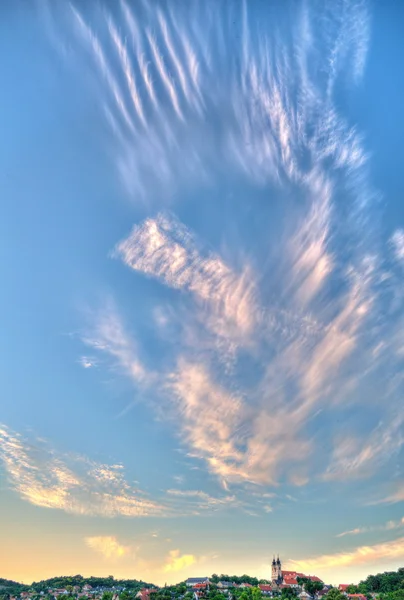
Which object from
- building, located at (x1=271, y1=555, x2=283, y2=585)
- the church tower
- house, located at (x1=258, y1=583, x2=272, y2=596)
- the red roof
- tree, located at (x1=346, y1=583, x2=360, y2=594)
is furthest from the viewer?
the church tower

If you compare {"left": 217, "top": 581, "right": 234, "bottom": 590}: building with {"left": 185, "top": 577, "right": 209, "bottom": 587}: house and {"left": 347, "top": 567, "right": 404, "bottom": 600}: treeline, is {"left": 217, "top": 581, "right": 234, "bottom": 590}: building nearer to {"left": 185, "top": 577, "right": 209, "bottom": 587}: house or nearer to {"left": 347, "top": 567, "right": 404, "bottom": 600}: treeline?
{"left": 185, "top": 577, "right": 209, "bottom": 587}: house

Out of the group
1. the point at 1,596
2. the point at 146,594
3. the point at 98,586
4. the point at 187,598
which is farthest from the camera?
the point at 98,586

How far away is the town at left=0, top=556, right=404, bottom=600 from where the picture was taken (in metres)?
94.1

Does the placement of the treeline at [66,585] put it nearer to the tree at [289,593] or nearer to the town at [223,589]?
the town at [223,589]

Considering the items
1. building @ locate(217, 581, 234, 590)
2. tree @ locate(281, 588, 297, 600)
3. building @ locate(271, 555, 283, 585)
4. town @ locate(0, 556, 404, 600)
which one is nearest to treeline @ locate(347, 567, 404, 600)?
town @ locate(0, 556, 404, 600)

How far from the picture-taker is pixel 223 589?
12200cm

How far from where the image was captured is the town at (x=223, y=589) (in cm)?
9405

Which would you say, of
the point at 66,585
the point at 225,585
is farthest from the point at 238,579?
the point at 66,585

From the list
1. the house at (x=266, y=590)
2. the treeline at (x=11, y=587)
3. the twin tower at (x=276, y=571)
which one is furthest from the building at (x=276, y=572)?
the treeline at (x=11, y=587)

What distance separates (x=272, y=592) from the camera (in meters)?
112

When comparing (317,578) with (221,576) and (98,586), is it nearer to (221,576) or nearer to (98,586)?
(221,576)

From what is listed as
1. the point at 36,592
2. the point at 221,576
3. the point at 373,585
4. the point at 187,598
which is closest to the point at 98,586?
the point at 36,592

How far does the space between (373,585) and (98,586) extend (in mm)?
92916

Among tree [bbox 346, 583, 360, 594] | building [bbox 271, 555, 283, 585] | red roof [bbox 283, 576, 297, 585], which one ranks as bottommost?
tree [bbox 346, 583, 360, 594]
